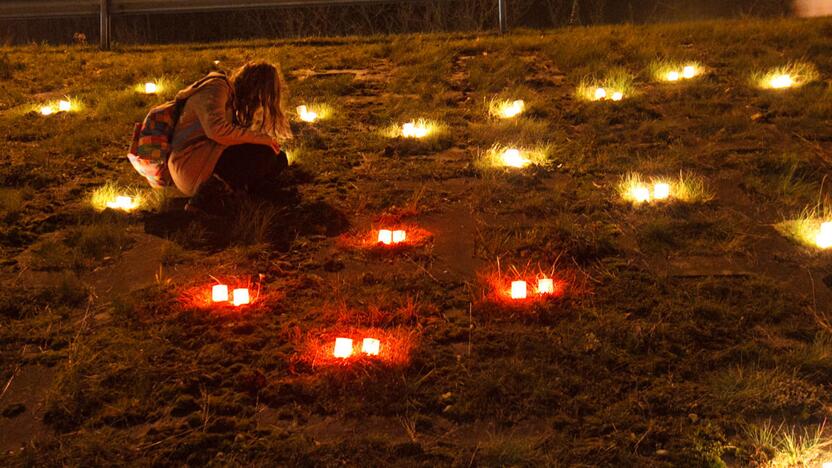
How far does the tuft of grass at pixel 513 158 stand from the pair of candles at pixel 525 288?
2058 mm

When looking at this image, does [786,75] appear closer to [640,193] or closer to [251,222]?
[640,193]

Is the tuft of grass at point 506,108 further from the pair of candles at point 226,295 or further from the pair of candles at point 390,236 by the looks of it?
the pair of candles at point 226,295

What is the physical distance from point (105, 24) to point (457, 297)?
29.2ft

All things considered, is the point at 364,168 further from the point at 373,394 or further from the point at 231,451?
the point at 231,451

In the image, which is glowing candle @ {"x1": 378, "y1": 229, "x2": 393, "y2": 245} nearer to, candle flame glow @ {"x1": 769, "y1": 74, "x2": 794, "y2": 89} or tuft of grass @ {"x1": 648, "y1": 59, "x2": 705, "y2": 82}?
tuft of grass @ {"x1": 648, "y1": 59, "x2": 705, "y2": 82}

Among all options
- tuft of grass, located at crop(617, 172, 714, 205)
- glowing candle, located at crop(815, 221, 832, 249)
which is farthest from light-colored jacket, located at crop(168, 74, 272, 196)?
glowing candle, located at crop(815, 221, 832, 249)

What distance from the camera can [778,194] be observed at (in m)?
6.35

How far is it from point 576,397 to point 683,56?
6.67 meters

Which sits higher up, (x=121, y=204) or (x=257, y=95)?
(x=257, y=95)

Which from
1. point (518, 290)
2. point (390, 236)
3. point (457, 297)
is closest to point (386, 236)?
point (390, 236)

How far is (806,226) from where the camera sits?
227 inches

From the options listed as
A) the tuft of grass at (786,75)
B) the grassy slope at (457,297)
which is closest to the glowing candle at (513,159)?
the grassy slope at (457,297)

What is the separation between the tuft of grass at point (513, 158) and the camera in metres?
7.04

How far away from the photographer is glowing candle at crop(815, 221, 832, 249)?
5.56 meters
